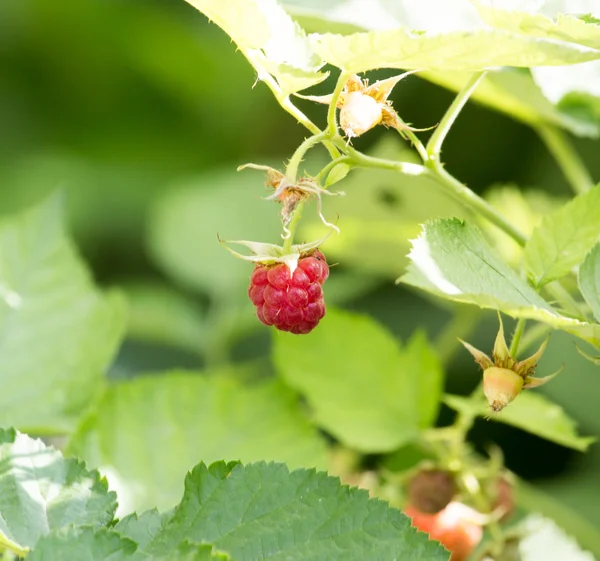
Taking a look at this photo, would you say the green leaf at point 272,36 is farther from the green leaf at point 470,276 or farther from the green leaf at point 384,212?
the green leaf at point 384,212

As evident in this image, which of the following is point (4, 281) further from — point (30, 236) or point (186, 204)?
point (186, 204)

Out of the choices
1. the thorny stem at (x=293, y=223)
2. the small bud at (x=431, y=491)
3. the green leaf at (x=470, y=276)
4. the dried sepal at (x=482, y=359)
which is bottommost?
the small bud at (x=431, y=491)

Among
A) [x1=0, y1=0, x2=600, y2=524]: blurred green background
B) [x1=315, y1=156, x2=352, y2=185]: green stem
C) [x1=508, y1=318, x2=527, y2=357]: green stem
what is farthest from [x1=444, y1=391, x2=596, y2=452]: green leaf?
[x1=0, y1=0, x2=600, y2=524]: blurred green background

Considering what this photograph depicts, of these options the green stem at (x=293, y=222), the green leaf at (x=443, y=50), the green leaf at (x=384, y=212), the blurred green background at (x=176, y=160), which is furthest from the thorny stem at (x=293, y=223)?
the blurred green background at (x=176, y=160)

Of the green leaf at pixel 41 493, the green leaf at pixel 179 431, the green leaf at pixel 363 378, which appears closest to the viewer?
the green leaf at pixel 41 493

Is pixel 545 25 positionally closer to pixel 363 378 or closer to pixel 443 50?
pixel 443 50

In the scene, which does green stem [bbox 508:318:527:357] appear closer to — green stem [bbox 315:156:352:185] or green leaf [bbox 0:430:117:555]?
green stem [bbox 315:156:352:185]
